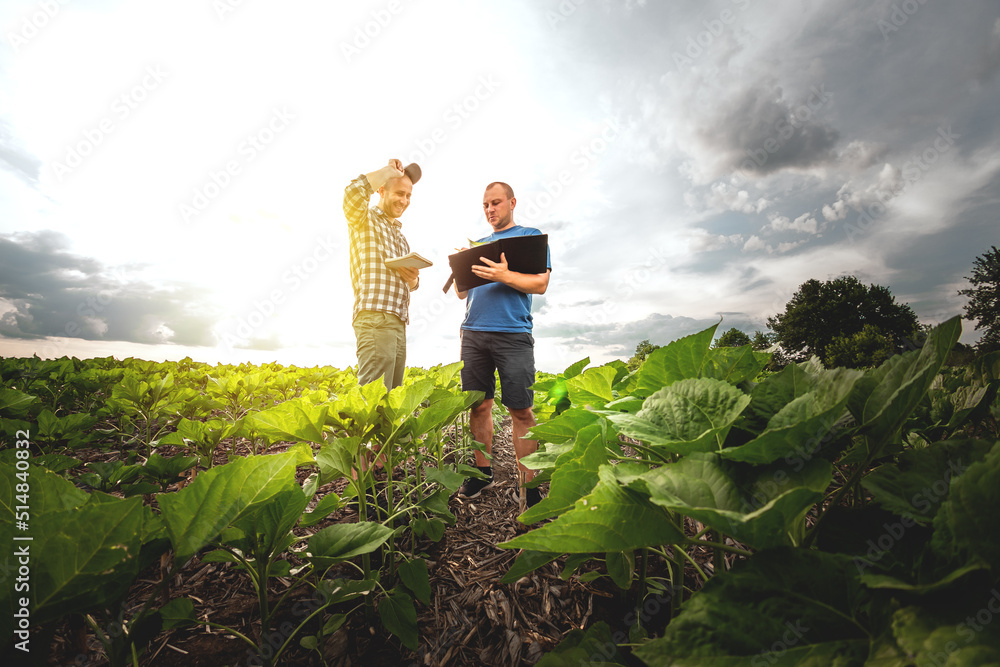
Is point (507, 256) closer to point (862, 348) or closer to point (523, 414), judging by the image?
point (523, 414)

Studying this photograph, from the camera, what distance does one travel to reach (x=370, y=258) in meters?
3.89

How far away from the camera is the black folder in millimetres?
3338

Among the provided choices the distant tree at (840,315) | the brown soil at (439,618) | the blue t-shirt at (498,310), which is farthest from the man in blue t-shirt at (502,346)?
the distant tree at (840,315)

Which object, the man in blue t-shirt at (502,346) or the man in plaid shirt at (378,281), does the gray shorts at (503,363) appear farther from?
the man in plaid shirt at (378,281)

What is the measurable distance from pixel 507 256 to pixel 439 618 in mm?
2672

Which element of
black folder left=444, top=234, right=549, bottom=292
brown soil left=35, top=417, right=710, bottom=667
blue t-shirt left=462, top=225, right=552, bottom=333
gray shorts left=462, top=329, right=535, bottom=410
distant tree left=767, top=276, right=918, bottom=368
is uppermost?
distant tree left=767, top=276, right=918, bottom=368

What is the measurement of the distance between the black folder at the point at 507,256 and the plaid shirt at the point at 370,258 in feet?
2.42

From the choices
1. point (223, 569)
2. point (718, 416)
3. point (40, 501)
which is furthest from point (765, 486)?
point (223, 569)

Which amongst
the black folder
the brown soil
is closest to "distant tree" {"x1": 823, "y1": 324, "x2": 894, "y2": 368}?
the black folder

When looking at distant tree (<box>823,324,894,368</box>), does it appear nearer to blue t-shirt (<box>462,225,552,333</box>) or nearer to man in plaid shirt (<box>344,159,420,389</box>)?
blue t-shirt (<box>462,225,552,333</box>)

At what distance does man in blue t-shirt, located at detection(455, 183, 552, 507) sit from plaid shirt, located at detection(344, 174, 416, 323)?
0.74 meters

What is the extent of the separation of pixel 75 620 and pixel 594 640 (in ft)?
4.84

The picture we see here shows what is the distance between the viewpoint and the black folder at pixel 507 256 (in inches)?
131

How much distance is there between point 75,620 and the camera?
3.61ft
